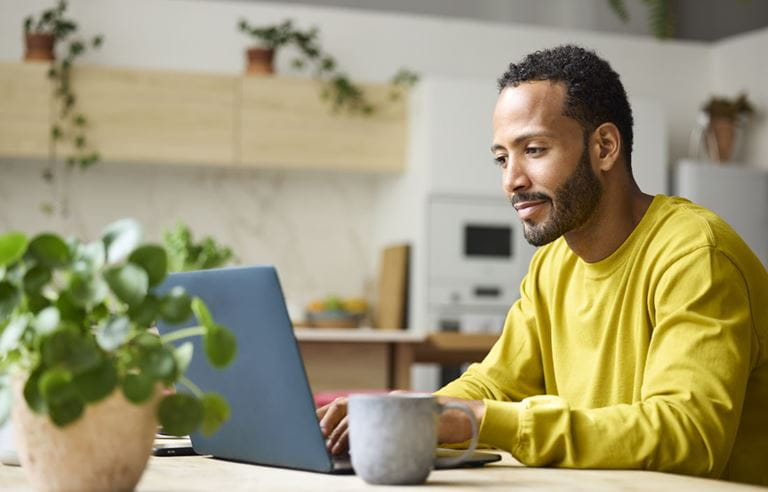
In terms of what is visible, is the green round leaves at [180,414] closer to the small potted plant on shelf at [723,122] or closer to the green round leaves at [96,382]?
the green round leaves at [96,382]

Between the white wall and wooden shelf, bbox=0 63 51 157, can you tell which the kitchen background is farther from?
wooden shelf, bbox=0 63 51 157

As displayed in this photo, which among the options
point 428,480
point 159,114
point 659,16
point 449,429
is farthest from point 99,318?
point 659,16

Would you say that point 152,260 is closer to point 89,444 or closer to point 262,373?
point 89,444

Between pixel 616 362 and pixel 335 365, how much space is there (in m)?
3.00

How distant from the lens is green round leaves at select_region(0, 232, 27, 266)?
0.97 meters

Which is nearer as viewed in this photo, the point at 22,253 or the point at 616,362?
the point at 22,253

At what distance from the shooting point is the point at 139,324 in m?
0.98

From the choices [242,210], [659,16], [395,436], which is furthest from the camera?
[659,16]

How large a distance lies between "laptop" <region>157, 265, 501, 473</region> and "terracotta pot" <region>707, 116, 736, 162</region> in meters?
4.76

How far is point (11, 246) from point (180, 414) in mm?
205

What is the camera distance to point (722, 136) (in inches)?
229

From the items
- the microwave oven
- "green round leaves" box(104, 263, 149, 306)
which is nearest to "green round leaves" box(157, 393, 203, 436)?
"green round leaves" box(104, 263, 149, 306)

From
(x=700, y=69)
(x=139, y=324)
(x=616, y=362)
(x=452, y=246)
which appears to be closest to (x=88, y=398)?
(x=139, y=324)

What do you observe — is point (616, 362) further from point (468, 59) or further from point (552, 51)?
point (468, 59)
